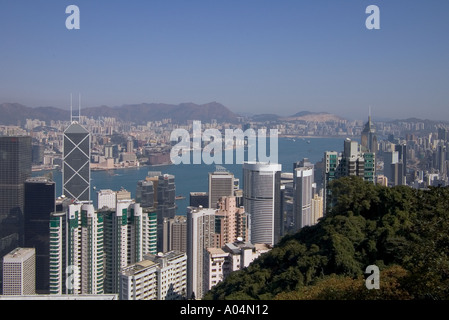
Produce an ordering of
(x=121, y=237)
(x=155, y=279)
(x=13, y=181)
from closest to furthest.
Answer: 1. (x=155, y=279)
2. (x=121, y=237)
3. (x=13, y=181)

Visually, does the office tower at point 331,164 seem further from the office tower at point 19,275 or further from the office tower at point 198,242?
the office tower at point 19,275

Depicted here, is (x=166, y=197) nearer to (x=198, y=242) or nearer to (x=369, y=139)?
(x=198, y=242)

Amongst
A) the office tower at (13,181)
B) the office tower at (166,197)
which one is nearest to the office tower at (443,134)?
the office tower at (166,197)

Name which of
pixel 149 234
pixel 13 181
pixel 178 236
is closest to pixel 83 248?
pixel 149 234

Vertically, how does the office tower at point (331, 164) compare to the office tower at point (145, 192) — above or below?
above

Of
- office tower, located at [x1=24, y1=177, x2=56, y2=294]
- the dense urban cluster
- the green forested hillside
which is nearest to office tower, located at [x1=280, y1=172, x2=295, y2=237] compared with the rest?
the dense urban cluster

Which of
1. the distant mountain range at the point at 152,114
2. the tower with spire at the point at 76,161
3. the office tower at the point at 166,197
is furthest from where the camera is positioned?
the tower with spire at the point at 76,161

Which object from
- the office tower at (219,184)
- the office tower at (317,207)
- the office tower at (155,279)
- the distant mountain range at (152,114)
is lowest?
the office tower at (155,279)
